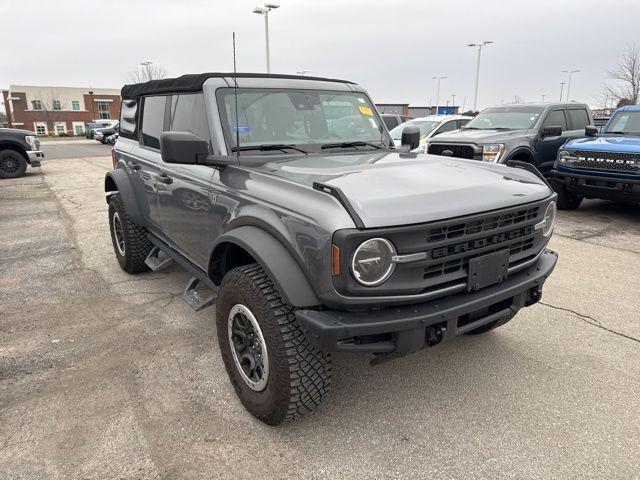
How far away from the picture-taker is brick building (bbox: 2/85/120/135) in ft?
206

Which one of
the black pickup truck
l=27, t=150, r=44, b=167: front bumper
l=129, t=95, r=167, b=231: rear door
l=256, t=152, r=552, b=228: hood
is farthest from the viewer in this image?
l=27, t=150, r=44, b=167: front bumper

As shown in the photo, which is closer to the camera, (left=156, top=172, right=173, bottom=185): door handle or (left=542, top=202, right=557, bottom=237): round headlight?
(left=542, top=202, right=557, bottom=237): round headlight

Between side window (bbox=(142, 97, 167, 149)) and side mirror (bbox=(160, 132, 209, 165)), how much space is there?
137 centimetres

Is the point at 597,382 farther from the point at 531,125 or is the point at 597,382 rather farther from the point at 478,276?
the point at 531,125

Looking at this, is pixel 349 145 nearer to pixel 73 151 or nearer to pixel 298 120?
pixel 298 120

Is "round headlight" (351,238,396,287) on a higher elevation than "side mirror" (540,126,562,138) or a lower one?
lower

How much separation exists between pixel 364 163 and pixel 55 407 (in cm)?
244

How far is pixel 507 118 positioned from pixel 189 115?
7.68 metres

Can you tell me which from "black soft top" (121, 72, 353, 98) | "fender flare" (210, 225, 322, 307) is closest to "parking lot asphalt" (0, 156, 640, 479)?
"fender flare" (210, 225, 322, 307)

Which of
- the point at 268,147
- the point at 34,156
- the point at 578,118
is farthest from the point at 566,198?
the point at 34,156

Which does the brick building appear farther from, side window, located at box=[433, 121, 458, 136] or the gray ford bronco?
the gray ford bronco

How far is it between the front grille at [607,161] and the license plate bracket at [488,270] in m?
5.70

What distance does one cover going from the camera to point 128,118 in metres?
5.04

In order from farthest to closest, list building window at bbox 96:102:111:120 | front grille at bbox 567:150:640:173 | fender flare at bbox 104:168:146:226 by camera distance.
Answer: building window at bbox 96:102:111:120
front grille at bbox 567:150:640:173
fender flare at bbox 104:168:146:226
